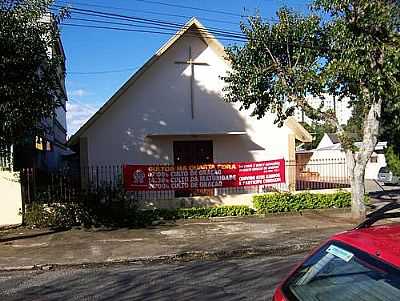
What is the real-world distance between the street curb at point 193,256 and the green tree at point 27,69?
3122mm

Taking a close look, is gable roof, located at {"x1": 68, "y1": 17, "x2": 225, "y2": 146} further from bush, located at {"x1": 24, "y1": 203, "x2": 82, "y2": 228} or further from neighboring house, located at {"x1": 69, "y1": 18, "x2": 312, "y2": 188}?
bush, located at {"x1": 24, "y1": 203, "x2": 82, "y2": 228}

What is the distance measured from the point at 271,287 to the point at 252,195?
922 cm

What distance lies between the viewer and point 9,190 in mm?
14047

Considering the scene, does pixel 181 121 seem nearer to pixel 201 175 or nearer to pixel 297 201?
pixel 201 175

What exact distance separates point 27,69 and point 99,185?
534cm

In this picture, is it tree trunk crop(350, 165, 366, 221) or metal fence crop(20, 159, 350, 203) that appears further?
metal fence crop(20, 159, 350, 203)

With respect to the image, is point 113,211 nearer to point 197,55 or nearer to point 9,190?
point 9,190

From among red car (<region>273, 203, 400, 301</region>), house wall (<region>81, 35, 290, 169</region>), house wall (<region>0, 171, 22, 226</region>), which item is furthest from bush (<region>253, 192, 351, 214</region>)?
red car (<region>273, 203, 400, 301</region>)

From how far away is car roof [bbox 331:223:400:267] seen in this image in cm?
258

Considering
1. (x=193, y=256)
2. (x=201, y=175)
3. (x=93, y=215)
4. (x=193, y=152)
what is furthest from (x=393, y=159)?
(x=193, y=256)

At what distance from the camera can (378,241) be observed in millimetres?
2826

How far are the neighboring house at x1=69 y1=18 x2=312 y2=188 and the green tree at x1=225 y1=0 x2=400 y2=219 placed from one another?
2.20 metres

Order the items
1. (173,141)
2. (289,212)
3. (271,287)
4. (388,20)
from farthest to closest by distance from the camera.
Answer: (173,141), (289,212), (388,20), (271,287)

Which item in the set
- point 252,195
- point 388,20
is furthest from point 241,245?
point 388,20
